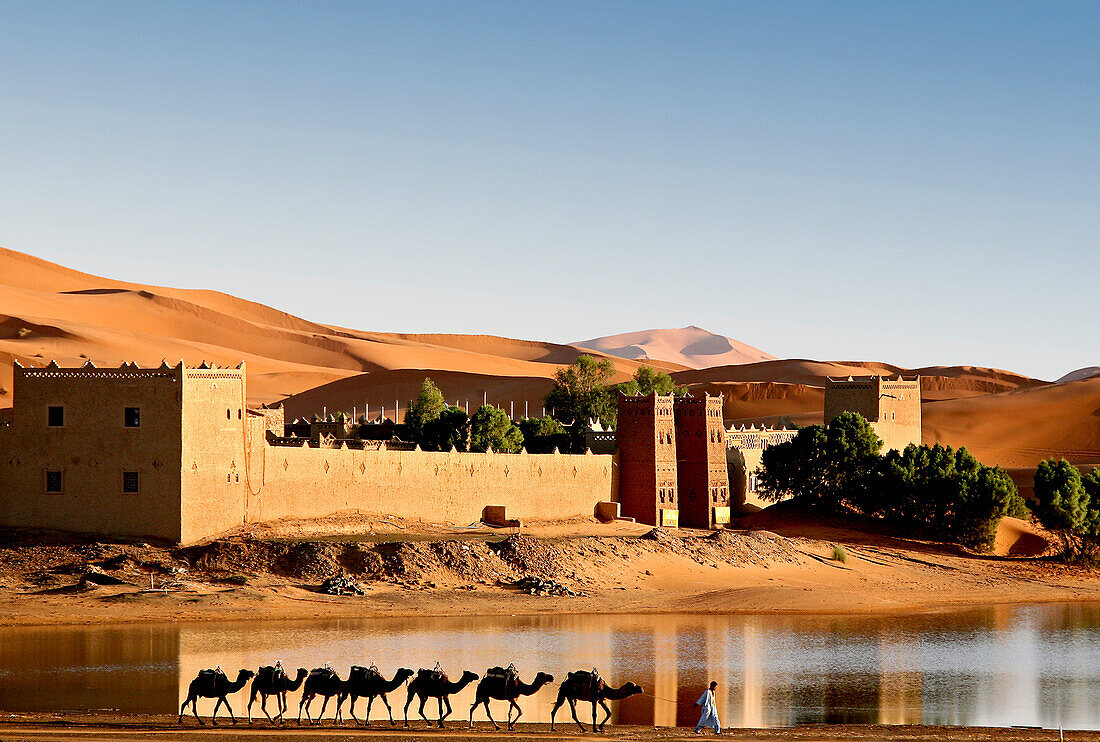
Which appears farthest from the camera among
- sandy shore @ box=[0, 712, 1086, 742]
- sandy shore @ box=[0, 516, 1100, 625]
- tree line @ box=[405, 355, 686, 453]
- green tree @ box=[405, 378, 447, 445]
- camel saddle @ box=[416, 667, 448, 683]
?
green tree @ box=[405, 378, 447, 445]

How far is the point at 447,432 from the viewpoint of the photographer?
63.8 metres

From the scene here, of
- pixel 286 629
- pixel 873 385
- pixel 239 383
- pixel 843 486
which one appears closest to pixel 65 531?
pixel 239 383

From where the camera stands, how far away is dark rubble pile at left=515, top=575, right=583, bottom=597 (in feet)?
138

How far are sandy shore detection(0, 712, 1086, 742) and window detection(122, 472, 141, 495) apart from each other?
17.1m

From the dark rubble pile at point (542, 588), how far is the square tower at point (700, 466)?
59.2ft

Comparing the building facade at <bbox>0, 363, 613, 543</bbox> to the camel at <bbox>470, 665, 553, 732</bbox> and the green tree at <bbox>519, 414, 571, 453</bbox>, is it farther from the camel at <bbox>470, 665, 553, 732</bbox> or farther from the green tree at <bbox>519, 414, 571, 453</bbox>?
the green tree at <bbox>519, 414, 571, 453</bbox>

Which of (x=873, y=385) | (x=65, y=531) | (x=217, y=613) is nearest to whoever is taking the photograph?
(x=217, y=613)

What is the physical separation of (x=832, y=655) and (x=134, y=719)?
54.8 feet

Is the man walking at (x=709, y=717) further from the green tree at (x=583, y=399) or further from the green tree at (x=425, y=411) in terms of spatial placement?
the green tree at (x=583, y=399)

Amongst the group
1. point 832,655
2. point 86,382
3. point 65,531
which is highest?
point 86,382

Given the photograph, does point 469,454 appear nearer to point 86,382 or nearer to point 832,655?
point 86,382

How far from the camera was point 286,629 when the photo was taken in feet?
113

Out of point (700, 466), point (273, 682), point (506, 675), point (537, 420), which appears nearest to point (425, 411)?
point (537, 420)

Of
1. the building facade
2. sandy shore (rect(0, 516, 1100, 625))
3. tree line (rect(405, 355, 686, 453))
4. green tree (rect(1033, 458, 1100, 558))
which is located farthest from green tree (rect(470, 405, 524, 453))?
green tree (rect(1033, 458, 1100, 558))
